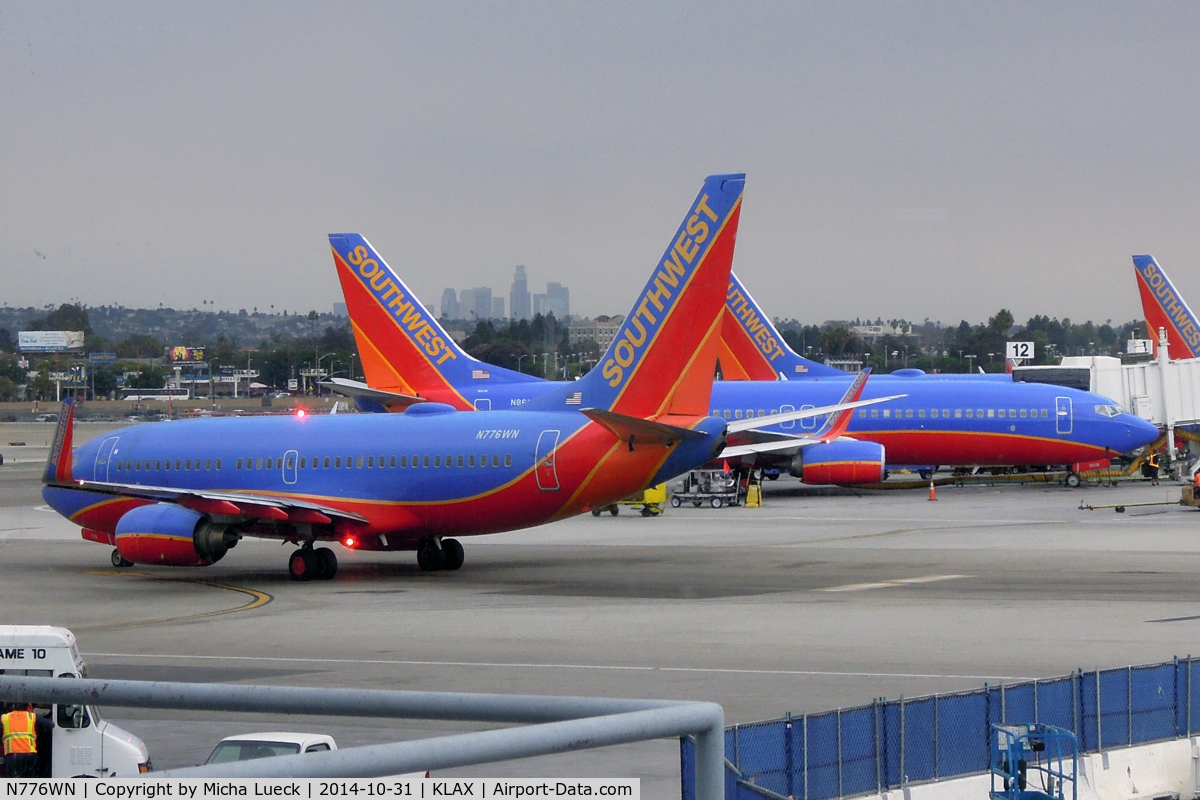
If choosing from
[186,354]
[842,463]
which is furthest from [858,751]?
[186,354]

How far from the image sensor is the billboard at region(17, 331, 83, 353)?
479ft

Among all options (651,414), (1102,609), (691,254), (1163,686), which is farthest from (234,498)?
(1163,686)

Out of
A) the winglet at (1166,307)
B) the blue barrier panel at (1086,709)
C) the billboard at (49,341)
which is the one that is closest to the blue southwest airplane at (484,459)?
the blue barrier panel at (1086,709)

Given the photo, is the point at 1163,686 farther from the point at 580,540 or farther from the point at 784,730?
the point at 580,540

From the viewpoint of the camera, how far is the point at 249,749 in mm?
15102

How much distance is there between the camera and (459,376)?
59062 millimetres

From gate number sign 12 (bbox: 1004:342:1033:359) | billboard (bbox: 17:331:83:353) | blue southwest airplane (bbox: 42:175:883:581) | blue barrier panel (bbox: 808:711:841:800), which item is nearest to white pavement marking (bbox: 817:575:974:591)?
blue southwest airplane (bbox: 42:175:883:581)

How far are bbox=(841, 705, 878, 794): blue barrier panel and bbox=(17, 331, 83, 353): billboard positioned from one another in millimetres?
140116

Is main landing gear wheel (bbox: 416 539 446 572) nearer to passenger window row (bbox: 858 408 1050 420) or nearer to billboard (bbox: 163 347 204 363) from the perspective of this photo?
passenger window row (bbox: 858 408 1050 420)

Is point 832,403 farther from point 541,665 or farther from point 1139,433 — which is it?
point 541,665

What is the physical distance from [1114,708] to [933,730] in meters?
3.22

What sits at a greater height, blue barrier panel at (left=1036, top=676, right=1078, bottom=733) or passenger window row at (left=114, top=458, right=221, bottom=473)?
passenger window row at (left=114, top=458, right=221, bottom=473)

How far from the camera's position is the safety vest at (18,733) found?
14.9 metres

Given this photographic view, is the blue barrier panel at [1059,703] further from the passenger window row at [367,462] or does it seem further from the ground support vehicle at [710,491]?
the ground support vehicle at [710,491]
